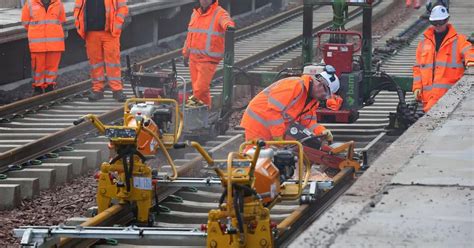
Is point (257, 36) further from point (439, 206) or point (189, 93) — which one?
point (439, 206)

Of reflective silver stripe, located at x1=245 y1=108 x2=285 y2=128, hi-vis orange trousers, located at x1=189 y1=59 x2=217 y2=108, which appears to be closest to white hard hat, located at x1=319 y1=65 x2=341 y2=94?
reflective silver stripe, located at x1=245 y1=108 x2=285 y2=128

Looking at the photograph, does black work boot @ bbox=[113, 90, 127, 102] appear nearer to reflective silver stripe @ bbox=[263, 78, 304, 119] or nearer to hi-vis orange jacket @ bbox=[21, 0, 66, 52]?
hi-vis orange jacket @ bbox=[21, 0, 66, 52]

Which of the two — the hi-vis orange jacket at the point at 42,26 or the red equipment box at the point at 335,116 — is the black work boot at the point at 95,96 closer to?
the hi-vis orange jacket at the point at 42,26

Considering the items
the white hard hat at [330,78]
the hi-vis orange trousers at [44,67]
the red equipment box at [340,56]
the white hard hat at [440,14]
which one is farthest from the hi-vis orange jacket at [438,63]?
the hi-vis orange trousers at [44,67]

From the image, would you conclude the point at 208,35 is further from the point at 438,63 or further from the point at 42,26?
the point at 42,26

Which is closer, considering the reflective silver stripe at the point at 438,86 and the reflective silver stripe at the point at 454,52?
the reflective silver stripe at the point at 454,52

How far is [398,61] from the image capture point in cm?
2212

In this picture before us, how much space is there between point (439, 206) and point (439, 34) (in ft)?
20.7

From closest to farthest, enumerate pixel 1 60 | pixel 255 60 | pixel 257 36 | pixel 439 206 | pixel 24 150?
pixel 439 206, pixel 24 150, pixel 1 60, pixel 255 60, pixel 257 36

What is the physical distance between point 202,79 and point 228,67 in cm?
39

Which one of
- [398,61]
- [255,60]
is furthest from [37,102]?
[398,61]

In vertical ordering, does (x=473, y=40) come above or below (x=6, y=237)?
above

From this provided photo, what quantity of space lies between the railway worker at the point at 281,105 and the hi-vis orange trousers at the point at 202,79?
4092 millimetres

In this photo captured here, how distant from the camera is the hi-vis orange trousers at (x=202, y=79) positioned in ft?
50.2
